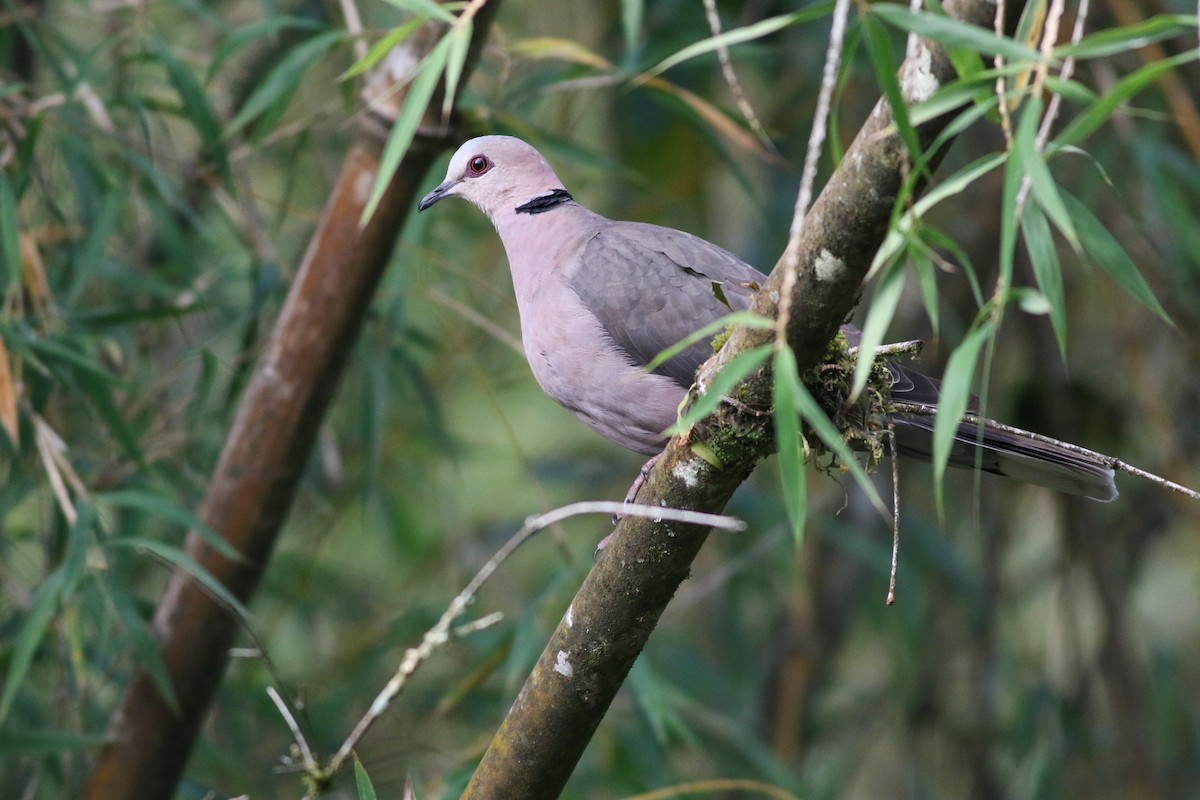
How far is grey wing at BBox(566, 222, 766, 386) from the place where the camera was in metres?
2.60

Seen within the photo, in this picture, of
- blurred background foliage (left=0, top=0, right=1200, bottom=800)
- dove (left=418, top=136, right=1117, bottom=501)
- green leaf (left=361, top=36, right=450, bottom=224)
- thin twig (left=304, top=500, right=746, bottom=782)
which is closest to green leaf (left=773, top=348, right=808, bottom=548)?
thin twig (left=304, top=500, right=746, bottom=782)

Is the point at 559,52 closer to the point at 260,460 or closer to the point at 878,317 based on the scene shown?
the point at 260,460

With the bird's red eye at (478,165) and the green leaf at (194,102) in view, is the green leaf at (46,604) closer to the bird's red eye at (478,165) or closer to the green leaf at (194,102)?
the green leaf at (194,102)

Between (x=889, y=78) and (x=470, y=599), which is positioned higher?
(x=889, y=78)

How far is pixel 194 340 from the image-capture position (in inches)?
Result: 165

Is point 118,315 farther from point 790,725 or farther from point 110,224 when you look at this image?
point 790,725

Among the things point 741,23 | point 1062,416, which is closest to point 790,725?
point 1062,416

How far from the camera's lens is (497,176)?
10.5 feet

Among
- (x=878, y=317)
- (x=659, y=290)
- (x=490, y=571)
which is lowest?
(x=490, y=571)

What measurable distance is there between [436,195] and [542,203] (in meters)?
0.30

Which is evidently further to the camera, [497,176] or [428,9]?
[497,176]

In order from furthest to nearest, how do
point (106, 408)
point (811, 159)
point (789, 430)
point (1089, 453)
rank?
1. point (106, 408)
2. point (1089, 453)
3. point (789, 430)
4. point (811, 159)

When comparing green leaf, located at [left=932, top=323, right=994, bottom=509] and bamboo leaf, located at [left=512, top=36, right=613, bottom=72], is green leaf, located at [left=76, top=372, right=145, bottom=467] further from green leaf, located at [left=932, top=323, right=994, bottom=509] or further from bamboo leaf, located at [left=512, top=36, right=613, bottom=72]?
green leaf, located at [left=932, top=323, right=994, bottom=509]

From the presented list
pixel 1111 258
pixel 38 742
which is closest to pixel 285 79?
pixel 38 742
